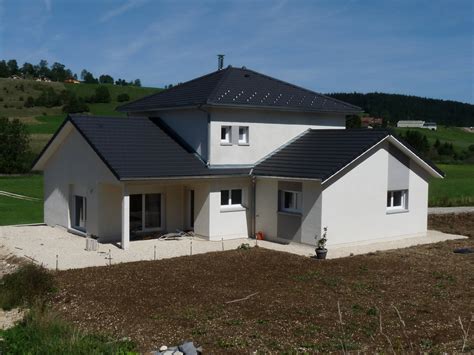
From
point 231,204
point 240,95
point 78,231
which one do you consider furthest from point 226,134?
point 78,231

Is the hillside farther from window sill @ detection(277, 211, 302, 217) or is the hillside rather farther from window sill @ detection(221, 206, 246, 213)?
window sill @ detection(277, 211, 302, 217)

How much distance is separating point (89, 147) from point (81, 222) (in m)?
3.59

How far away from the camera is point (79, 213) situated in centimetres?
2488

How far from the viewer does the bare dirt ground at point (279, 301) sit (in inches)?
446

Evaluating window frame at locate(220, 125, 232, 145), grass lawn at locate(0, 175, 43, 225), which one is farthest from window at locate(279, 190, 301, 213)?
grass lawn at locate(0, 175, 43, 225)

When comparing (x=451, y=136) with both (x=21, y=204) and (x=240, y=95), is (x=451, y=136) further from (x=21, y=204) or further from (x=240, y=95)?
(x=240, y=95)

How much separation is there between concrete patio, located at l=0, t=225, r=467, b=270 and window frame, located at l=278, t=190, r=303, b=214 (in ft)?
4.28

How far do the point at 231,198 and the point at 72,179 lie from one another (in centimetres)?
671

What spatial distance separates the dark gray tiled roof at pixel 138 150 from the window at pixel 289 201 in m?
1.79

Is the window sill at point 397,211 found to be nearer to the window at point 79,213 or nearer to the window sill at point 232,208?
the window sill at point 232,208

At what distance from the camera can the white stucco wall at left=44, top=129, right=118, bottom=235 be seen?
22.7m

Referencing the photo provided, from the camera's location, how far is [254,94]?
82.2 ft

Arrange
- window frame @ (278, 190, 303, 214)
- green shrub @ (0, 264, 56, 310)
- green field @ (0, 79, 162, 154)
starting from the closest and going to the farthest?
green shrub @ (0, 264, 56, 310) → window frame @ (278, 190, 303, 214) → green field @ (0, 79, 162, 154)

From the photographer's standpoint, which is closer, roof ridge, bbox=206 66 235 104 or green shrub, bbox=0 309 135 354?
green shrub, bbox=0 309 135 354
